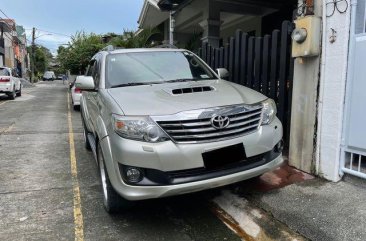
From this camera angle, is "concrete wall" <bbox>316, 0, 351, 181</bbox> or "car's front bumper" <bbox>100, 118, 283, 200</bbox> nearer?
"car's front bumper" <bbox>100, 118, 283, 200</bbox>

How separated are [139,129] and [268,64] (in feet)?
10.8

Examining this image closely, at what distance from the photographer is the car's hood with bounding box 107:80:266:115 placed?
349 cm

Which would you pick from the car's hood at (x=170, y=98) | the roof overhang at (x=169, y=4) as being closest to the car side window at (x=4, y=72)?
the roof overhang at (x=169, y=4)

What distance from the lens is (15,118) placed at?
12086 millimetres

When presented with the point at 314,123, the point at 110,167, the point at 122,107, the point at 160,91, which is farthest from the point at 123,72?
the point at 314,123

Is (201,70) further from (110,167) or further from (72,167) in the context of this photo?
(72,167)

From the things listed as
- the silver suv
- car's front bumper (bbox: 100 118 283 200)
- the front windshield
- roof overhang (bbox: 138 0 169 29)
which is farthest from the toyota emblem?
roof overhang (bbox: 138 0 169 29)

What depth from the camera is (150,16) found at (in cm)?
1611

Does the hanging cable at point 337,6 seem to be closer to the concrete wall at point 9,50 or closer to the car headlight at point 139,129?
Result: the car headlight at point 139,129

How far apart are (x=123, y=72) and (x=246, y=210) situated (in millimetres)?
2271

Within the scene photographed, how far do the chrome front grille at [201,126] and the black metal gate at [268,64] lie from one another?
208 cm

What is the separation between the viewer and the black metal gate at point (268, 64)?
5.44 meters

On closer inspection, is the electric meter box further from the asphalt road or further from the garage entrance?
the asphalt road

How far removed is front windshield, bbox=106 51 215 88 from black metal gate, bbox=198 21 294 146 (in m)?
1.17
